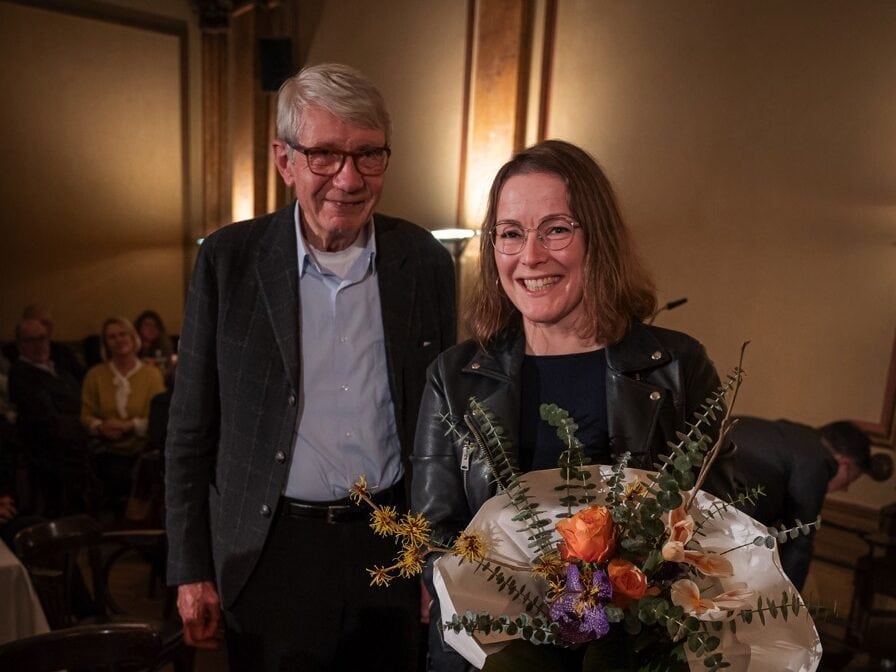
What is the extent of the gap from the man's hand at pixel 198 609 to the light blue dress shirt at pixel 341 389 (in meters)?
0.29

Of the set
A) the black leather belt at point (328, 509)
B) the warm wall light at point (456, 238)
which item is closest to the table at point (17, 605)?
the black leather belt at point (328, 509)

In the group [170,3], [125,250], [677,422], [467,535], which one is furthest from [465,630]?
[170,3]

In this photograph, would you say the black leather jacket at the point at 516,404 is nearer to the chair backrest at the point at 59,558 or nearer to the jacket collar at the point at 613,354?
the jacket collar at the point at 613,354

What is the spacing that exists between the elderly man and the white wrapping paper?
734 millimetres

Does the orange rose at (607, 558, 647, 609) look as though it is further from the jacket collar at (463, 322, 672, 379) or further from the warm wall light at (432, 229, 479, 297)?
the warm wall light at (432, 229, 479, 297)

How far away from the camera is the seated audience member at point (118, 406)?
17.0 feet

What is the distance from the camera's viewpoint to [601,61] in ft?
15.3

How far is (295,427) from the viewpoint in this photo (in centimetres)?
164

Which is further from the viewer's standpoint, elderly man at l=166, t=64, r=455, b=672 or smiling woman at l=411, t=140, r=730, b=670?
elderly man at l=166, t=64, r=455, b=672

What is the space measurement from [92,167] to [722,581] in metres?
9.14

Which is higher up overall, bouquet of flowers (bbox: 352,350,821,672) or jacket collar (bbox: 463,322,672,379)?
jacket collar (bbox: 463,322,672,379)

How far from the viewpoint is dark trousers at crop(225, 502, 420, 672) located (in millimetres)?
1658

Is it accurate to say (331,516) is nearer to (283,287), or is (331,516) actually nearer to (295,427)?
(295,427)

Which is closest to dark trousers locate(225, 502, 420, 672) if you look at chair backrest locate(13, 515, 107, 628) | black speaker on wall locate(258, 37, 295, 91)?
chair backrest locate(13, 515, 107, 628)
